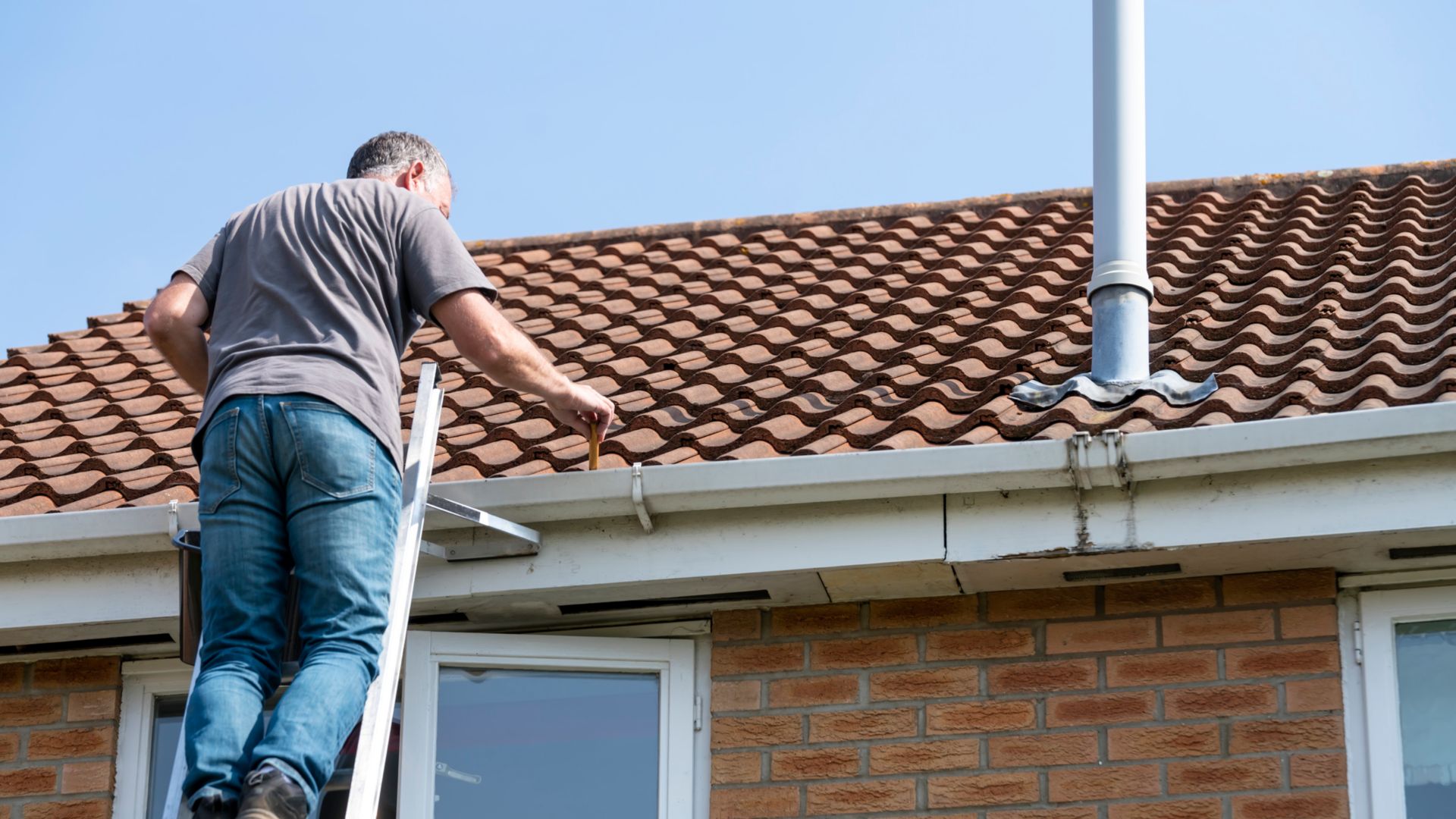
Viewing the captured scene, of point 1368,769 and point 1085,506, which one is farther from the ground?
point 1085,506

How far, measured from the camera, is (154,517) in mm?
4992

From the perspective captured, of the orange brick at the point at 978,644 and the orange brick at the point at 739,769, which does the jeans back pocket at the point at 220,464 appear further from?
the orange brick at the point at 978,644

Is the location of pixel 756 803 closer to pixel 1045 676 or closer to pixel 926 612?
pixel 926 612

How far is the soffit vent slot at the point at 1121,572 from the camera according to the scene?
4.90 metres

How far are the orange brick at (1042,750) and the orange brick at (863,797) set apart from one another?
235mm

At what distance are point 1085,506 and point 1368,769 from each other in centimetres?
93

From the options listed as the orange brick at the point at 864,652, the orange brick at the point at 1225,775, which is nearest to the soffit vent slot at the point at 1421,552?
→ the orange brick at the point at 1225,775

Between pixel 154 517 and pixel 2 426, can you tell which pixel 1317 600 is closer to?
pixel 154 517

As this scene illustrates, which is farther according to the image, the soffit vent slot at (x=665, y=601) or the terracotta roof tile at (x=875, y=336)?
the terracotta roof tile at (x=875, y=336)

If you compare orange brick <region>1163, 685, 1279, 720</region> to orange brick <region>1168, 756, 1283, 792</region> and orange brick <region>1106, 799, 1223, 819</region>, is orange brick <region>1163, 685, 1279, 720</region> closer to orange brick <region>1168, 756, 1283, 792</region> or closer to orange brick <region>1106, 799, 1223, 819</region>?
orange brick <region>1168, 756, 1283, 792</region>

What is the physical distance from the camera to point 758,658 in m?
5.18

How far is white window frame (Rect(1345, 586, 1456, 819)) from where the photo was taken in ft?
15.4

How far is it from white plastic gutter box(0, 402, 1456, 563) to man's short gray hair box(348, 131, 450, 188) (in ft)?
2.66

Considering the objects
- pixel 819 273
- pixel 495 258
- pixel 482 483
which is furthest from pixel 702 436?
pixel 495 258
